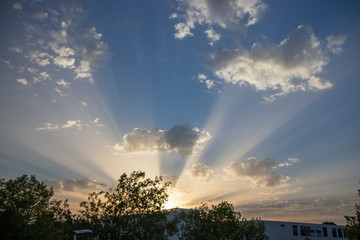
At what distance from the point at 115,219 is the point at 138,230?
10.6 feet

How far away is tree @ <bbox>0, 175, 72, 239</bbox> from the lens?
32.2 m

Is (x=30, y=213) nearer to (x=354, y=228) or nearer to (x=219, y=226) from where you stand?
(x=219, y=226)

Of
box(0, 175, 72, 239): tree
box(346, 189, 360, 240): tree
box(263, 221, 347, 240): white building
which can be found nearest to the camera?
box(346, 189, 360, 240): tree

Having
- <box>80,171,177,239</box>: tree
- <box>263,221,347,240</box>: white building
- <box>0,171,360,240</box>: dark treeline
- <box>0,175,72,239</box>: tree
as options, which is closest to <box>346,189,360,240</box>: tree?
<box>0,171,360,240</box>: dark treeline

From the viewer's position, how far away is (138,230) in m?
29.9

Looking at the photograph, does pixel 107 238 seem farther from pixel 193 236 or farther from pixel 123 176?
pixel 193 236

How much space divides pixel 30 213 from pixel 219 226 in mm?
30701

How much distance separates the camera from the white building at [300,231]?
232ft

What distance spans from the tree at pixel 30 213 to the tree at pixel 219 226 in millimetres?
20399

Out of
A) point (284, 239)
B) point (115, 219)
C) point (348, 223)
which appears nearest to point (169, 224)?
point (115, 219)

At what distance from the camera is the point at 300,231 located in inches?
2825

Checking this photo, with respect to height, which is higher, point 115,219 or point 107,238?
point 115,219

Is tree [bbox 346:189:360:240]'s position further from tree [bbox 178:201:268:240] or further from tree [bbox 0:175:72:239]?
tree [bbox 0:175:72:239]

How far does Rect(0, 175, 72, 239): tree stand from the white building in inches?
2266
